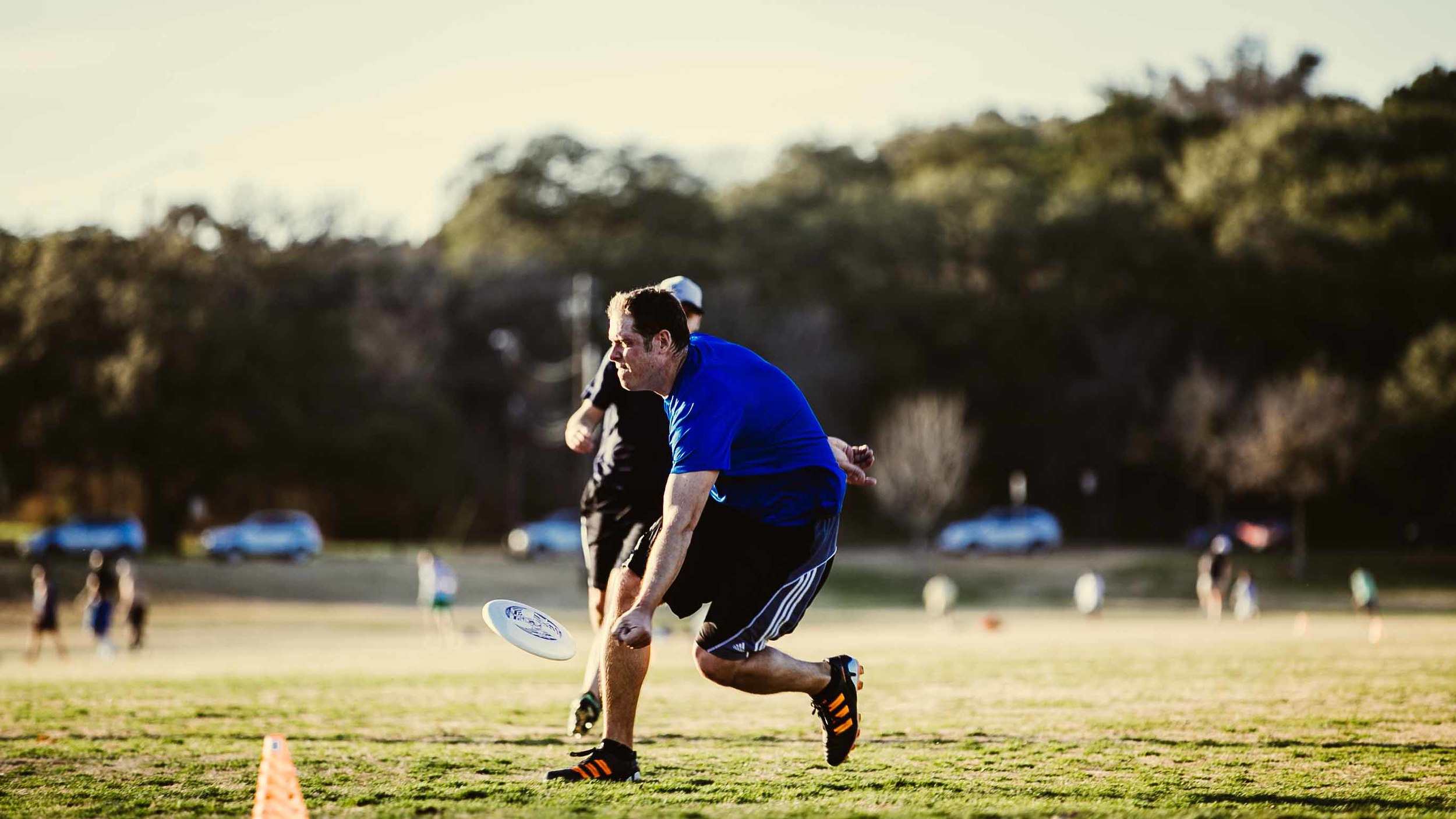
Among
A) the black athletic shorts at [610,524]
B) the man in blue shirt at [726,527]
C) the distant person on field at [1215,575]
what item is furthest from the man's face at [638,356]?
the distant person on field at [1215,575]

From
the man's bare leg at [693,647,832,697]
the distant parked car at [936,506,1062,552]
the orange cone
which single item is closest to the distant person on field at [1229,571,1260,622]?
the distant parked car at [936,506,1062,552]

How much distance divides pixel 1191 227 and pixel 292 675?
58.8 m

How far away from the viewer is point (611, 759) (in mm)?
6008

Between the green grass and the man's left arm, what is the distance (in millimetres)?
782

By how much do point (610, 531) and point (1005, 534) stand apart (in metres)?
46.0

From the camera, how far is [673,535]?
5.55 meters

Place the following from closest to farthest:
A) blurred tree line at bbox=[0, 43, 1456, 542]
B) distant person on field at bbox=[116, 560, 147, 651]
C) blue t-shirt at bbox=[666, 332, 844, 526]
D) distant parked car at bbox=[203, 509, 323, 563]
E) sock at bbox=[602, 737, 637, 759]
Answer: blue t-shirt at bbox=[666, 332, 844, 526] < sock at bbox=[602, 737, 637, 759] < distant person on field at bbox=[116, 560, 147, 651] < distant parked car at bbox=[203, 509, 323, 563] < blurred tree line at bbox=[0, 43, 1456, 542]

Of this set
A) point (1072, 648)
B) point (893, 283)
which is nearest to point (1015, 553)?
point (893, 283)

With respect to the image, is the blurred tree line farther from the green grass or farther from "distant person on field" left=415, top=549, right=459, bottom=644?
the green grass

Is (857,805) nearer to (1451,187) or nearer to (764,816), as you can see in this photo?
(764,816)

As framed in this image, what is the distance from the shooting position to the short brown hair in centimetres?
571

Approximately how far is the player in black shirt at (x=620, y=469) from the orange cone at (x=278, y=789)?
3044 millimetres

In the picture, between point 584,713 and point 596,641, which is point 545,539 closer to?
point 596,641

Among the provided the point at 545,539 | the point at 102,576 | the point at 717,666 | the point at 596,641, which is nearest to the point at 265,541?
the point at 545,539
